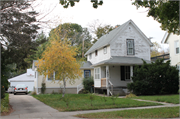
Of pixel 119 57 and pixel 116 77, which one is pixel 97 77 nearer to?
pixel 116 77

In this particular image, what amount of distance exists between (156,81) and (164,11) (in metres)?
8.90

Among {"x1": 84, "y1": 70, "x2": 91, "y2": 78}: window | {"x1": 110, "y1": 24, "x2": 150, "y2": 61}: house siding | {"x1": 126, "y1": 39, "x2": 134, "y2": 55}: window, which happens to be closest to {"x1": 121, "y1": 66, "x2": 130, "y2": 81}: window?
{"x1": 110, "y1": 24, "x2": 150, "y2": 61}: house siding

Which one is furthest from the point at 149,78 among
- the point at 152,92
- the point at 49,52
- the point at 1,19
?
the point at 1,19

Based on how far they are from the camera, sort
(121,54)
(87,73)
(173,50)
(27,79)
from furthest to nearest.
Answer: (27,79) → (87,73) → (173,50) → (121,54)

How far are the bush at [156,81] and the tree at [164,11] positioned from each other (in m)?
7.08

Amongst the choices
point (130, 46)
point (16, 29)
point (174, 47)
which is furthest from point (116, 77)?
point (16, 29)

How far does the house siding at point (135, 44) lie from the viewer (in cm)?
2173

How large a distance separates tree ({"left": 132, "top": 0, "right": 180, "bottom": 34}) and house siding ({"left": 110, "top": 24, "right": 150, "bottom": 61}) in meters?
11.4

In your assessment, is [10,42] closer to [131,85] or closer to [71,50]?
[71,50]

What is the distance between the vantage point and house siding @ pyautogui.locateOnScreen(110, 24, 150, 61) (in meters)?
21.7

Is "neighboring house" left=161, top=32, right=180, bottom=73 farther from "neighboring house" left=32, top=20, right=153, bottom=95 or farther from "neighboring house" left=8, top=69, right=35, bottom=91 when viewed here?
"neighboring house" left=8, top=69, right=35, bottom=91

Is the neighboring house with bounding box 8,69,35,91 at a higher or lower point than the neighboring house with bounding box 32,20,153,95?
lower

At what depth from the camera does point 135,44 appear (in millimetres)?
22469

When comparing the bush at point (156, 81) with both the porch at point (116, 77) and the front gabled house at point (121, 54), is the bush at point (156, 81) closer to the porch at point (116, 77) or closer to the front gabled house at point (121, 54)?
the front gabled house at point (121, 54)
